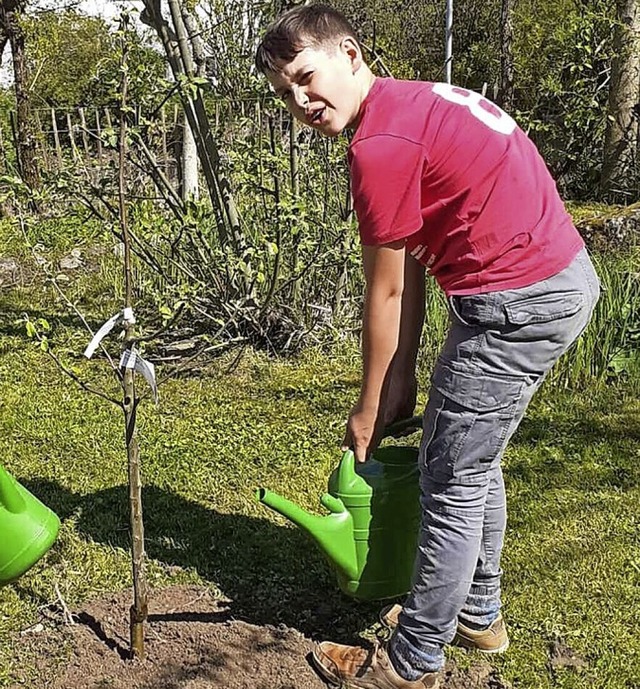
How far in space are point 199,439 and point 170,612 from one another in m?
1.25

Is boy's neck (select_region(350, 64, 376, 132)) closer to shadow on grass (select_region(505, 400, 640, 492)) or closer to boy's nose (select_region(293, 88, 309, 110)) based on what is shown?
boy's nose (select_region(293, 88, 309, 110))

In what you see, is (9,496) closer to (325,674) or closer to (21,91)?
(325,674)

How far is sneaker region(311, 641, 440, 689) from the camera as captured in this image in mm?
1993

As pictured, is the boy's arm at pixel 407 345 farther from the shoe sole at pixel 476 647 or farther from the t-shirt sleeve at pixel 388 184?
the shoe sole at pixel 476 647

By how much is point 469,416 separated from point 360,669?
2.39 ft

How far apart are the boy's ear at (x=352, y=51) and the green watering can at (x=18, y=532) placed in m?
1.17

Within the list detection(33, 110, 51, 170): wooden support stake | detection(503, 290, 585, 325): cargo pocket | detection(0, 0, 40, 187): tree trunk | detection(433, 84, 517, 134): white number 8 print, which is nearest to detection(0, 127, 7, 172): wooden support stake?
detection(0, 0, 40, 187): tree trunk

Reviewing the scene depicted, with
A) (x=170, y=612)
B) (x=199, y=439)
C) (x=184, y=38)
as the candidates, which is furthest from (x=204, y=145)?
(x=170, y=612)

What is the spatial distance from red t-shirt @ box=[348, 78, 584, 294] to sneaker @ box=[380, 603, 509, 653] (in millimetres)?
974

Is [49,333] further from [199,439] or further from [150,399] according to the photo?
[199,439]

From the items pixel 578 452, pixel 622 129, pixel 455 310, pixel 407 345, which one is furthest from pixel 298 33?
pixel 622 129

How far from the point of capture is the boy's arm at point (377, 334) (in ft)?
5.60

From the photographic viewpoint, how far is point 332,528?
1.98m

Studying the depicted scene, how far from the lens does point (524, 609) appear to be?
2.40 metres
